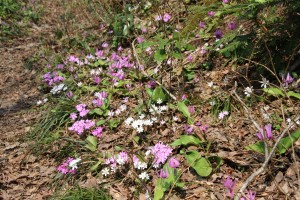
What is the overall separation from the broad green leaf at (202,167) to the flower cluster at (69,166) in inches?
41.9

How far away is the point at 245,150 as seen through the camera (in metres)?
2.63

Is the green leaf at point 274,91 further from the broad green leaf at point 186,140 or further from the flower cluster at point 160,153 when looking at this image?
the flower cluster at point 160,153

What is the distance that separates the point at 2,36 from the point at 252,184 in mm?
6100

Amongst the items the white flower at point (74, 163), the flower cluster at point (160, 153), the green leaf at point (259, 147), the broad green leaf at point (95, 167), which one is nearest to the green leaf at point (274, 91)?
the green leaf at point (259, 147)

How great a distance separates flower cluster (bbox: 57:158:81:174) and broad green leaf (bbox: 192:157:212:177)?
3.49 feet

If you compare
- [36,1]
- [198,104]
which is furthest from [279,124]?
[36,1]

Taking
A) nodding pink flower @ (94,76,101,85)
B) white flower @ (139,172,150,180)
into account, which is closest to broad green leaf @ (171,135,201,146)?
white flower @ (139,172,150,180)

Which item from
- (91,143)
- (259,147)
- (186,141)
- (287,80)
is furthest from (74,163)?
(287,80)

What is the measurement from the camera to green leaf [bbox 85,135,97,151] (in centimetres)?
321

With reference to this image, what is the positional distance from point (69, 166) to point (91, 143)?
330 millimetres

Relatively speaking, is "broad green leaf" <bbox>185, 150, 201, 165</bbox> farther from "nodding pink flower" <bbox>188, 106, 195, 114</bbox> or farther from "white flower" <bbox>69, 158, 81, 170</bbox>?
"white flower" <bbox>69, 158, 81, 170</bbox>

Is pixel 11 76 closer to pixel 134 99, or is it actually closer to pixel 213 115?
pixel 134 99

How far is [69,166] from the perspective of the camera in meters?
3.03

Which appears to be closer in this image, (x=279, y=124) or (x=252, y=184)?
(x=252, y=184)
